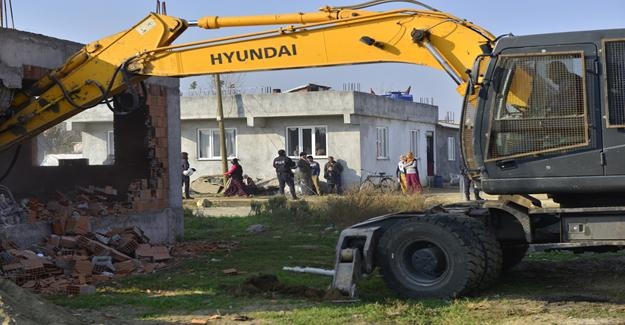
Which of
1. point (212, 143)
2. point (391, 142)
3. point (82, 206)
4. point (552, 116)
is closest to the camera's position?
point (552, 116)

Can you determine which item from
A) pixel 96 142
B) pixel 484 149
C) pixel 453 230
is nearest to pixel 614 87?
pixel 484 149

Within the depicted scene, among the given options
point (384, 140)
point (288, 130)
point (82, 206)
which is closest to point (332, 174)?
point (288, 130)

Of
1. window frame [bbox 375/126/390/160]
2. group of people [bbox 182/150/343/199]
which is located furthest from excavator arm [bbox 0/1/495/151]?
window frame [bbox 375/126/390/160]

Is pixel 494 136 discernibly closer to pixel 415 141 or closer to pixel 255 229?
pixel 255 229

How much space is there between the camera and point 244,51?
36.3ft

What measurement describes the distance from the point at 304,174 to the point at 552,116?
2192 centimetres

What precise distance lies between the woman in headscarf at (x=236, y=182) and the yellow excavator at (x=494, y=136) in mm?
19634

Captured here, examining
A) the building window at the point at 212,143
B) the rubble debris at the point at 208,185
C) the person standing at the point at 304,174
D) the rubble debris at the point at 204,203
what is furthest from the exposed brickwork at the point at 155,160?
the building window at the point at 212,143

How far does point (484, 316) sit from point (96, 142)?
28.2 m

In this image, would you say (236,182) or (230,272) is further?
(236,182)

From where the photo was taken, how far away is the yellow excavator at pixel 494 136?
360 inches

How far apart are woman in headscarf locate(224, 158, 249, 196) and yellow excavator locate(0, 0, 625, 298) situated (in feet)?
64.4

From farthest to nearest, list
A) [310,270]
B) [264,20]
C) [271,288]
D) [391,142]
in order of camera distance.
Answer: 1. [391,142]
2. [310,270]
3. [264,20]
4. [271,288]

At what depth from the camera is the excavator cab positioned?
29.8ft
